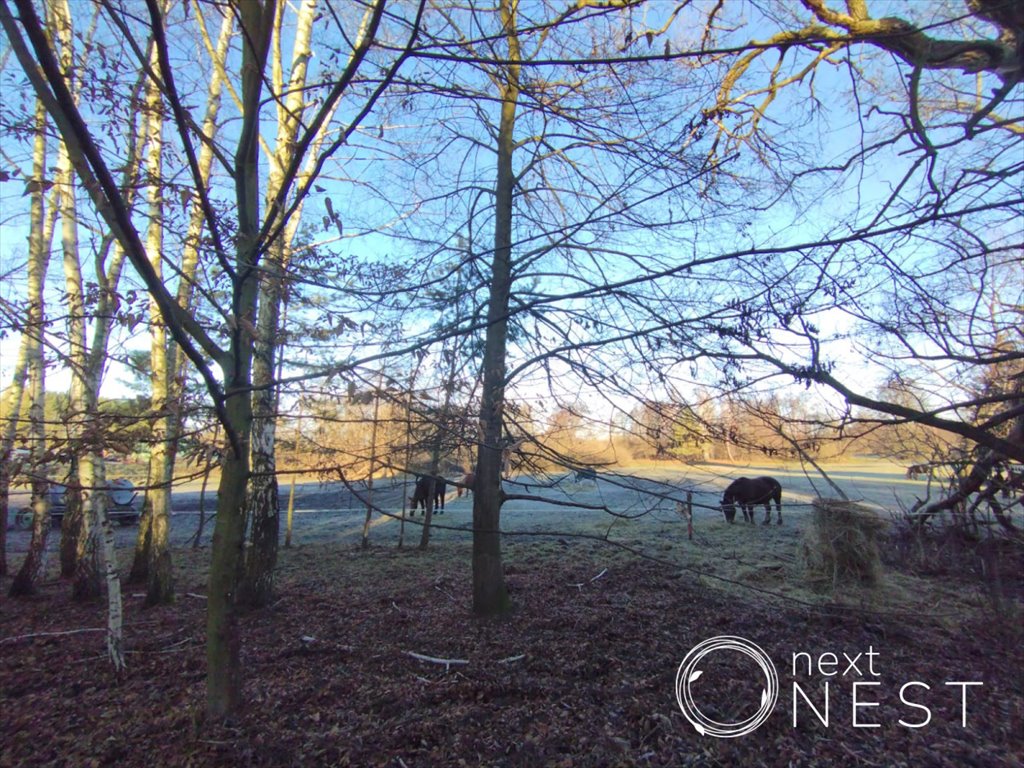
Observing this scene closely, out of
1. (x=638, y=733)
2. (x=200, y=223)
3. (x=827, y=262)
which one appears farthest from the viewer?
(x=200, y=223)

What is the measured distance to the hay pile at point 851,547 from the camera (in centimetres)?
588

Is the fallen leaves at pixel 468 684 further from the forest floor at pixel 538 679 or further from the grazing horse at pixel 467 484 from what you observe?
the grazing horse at pixel 467 484

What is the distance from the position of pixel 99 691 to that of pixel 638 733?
4.05m

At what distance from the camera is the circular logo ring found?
3.40 metres

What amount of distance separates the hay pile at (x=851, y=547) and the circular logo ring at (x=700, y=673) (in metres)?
2.10

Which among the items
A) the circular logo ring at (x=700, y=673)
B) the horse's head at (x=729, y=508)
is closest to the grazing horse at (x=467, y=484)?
the horse's head at (x=729, y=508)

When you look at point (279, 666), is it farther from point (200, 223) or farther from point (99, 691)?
point (200, 223)

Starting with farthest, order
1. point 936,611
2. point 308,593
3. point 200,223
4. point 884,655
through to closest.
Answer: point 308,593 < point 936,611 < point 200,223 < point 884,655

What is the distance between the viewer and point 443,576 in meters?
7.29

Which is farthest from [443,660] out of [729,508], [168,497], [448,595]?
[168,497]

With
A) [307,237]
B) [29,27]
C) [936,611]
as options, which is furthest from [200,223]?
[936,611]

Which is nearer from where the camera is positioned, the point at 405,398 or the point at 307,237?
the point at 405,398

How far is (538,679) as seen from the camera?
157 inches

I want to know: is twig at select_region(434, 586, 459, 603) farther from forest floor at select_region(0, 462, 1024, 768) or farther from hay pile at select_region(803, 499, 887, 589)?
hay pile at select_region(803, 499, 887, 589)
